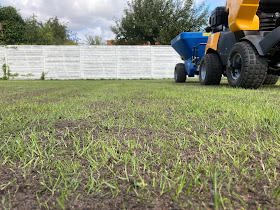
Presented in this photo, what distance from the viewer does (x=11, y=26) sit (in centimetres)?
2331

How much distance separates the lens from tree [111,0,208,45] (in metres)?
23.0

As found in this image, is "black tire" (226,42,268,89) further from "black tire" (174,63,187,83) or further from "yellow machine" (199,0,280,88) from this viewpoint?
"black tire" (174,63,187,83)

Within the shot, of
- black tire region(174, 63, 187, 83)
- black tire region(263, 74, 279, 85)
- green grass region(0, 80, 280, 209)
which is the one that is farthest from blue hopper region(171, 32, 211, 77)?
green grass region(0, 80, 280, 209)

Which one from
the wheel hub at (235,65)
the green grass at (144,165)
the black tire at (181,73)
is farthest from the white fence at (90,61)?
the green grass at (144,165)

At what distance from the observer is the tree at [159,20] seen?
23.0 metres

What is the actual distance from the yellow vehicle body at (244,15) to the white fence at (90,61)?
34.0ft

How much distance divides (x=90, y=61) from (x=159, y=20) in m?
11.7

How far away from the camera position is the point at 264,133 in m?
1.33

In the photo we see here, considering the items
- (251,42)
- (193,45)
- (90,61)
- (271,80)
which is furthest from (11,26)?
(251,42)

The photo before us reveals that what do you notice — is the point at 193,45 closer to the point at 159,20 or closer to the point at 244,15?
the point at 244,15

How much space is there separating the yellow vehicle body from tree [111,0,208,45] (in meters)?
18.2

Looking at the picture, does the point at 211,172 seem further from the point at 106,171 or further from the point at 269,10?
the point at 269,10

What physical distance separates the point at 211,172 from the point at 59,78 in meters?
15.0

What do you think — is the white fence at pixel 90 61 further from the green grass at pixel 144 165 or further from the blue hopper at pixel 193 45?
the green grass at pixel 144 165
